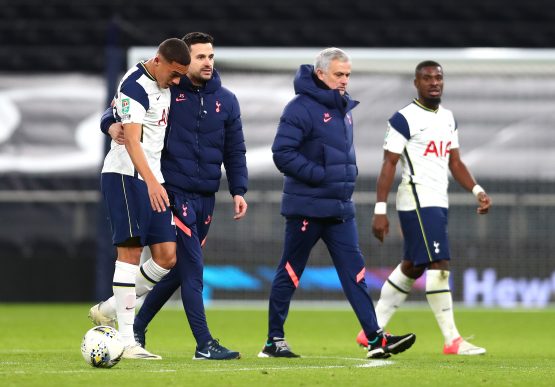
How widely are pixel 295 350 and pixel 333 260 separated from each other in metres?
1.08

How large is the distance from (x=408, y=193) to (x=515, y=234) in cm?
697

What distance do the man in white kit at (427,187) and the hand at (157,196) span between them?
6.54ft

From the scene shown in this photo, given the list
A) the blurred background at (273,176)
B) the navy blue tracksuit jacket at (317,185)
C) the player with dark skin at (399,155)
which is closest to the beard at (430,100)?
the player with dark skin at (399,155)

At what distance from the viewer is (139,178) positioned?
6.61m

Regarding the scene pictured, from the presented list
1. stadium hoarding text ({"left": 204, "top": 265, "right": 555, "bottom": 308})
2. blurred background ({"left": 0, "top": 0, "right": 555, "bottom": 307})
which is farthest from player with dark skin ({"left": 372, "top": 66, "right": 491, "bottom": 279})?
stadium hoarding text ({"left": 204, "top": 265, "right": 555, "bottom": 308})

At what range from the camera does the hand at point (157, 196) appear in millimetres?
6355

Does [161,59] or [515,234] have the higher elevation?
[161,59]

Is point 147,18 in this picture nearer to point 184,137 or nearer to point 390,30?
point 390,30

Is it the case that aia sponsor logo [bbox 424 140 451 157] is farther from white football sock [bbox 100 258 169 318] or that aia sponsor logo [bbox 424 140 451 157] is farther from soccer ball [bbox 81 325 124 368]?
soccer ball [bbox 81 325 124 368]

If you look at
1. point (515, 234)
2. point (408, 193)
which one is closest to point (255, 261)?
point (515, 234)

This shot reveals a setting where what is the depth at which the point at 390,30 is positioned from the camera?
2005cm

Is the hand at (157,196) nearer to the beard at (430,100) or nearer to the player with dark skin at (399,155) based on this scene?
the player with dark skin at (399,155)

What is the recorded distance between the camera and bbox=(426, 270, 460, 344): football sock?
8016 mm

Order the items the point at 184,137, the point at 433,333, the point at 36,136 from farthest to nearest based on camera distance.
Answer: the point at 36,136 < the point at 433,333 < the point at 184,137
